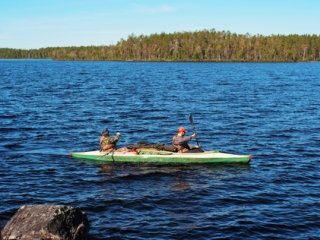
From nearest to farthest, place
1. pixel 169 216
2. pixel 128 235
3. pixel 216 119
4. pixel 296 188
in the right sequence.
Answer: pixel 128 235
pixel 169 216
pixel 296 188
pixel 216 119

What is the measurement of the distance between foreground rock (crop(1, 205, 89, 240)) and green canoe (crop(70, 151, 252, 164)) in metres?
11.4

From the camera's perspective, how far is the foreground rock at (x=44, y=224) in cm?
1136

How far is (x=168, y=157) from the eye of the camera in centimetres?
2344

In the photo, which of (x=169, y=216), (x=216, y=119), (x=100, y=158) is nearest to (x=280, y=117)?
(x=216, y=119)

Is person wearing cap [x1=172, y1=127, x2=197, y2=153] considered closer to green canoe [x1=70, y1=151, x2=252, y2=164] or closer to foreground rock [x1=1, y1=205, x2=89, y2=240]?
green canoe [x1=70, y1=151, x2=252, y2=164]

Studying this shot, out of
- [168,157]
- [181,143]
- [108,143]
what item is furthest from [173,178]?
[108,143]

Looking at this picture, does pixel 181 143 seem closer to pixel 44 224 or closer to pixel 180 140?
pixel 180 140

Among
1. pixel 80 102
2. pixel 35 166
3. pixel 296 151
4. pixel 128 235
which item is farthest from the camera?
pixel 80 102

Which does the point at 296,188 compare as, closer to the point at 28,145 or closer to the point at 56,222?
the point at 56,222

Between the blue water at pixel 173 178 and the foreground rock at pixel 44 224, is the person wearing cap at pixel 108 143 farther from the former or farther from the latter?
the foreground rock at pixel 44 224

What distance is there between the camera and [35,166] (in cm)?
2309

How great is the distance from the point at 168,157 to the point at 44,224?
1244 centimetres

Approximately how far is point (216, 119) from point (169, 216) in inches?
945

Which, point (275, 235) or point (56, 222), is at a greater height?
point (56, 222)
